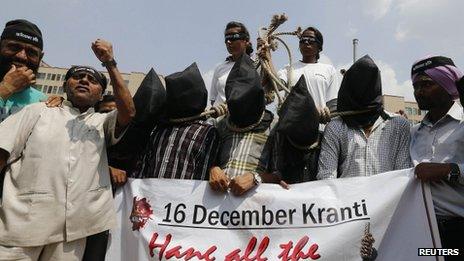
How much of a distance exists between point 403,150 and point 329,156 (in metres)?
0.53

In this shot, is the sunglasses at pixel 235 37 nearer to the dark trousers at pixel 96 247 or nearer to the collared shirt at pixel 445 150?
the collared shirt at pixel 445 150

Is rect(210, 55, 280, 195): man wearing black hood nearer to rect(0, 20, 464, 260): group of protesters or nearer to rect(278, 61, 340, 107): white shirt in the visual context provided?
rect(0, 20, 464, 260): group of protesters

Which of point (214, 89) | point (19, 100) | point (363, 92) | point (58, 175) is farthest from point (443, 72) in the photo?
point (19, 100)

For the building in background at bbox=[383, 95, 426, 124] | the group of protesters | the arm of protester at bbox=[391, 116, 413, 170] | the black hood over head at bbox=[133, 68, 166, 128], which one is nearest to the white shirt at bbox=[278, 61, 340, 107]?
the group of protesters

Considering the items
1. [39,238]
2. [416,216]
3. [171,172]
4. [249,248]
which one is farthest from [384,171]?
[39,238]

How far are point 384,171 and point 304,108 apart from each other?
733mm

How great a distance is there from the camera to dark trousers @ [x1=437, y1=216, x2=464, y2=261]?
8.77 feet

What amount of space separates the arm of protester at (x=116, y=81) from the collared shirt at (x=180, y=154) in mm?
485

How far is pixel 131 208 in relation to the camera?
3.18 metres

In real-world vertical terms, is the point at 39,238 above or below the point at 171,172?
below

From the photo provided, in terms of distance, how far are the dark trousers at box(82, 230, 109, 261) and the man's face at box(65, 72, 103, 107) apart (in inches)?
37.4

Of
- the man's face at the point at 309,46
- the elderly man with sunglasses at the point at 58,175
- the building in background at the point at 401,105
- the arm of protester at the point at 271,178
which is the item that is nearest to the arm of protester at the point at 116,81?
the elderly man with sunglasses at the point at 58,175

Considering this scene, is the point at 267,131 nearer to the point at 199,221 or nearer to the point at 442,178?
the point at 199,221

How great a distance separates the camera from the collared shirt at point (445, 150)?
2730 mm
